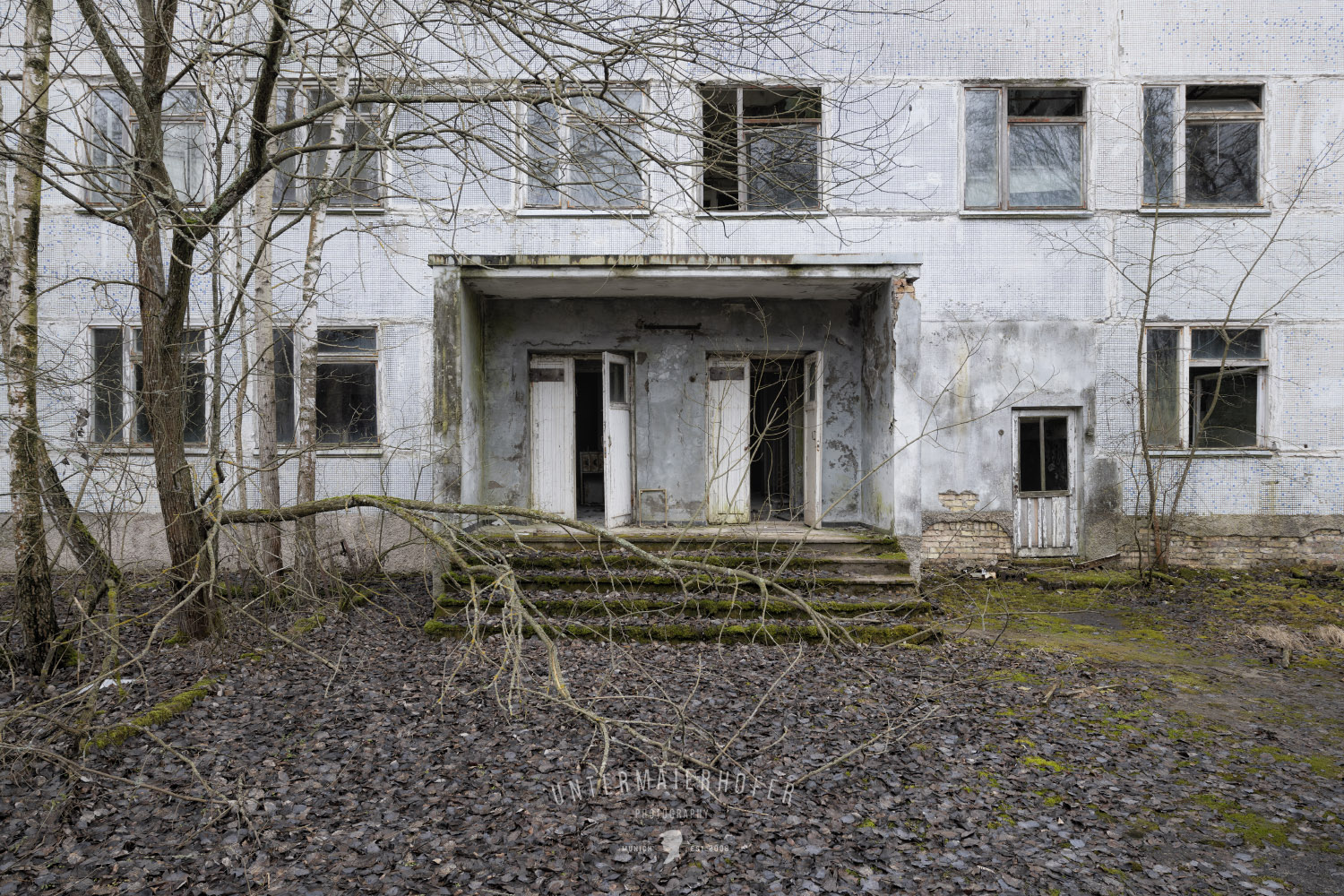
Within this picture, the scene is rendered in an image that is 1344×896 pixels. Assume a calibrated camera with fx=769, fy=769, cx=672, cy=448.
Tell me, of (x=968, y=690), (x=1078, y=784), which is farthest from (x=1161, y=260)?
(x=1078, y=784)

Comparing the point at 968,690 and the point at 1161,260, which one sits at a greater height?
the point at 1161,260

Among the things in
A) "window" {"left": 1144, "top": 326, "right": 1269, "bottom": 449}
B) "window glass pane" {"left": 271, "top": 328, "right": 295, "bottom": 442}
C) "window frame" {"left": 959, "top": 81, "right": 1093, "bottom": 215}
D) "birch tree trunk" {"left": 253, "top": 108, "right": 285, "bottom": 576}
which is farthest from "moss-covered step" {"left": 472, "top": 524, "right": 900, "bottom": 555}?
"window frame" {"left": 959, "top": 81, "right": 1093, "bottom": 215}

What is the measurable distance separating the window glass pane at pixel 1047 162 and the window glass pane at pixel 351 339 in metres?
8.24

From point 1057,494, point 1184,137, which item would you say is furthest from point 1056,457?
point 1184,137

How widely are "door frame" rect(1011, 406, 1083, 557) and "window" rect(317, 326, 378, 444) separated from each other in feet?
26.2

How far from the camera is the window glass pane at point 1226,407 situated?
961 cm

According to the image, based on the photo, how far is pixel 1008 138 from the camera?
9680mm

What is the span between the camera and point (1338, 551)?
9547 mm

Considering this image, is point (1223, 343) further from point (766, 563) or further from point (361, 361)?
point (361, 361)

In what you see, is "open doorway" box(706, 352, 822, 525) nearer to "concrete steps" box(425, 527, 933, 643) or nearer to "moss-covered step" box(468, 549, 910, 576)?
"concrete steps" box(425, 527, 933, 643)

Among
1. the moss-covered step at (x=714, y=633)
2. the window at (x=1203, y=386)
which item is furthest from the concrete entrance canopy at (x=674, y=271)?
the window at (x=1203, y=386)

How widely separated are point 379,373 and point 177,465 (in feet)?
12.6

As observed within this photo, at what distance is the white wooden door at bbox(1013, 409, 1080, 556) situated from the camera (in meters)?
9.66

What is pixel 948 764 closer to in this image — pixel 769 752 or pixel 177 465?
pixel 769 752
